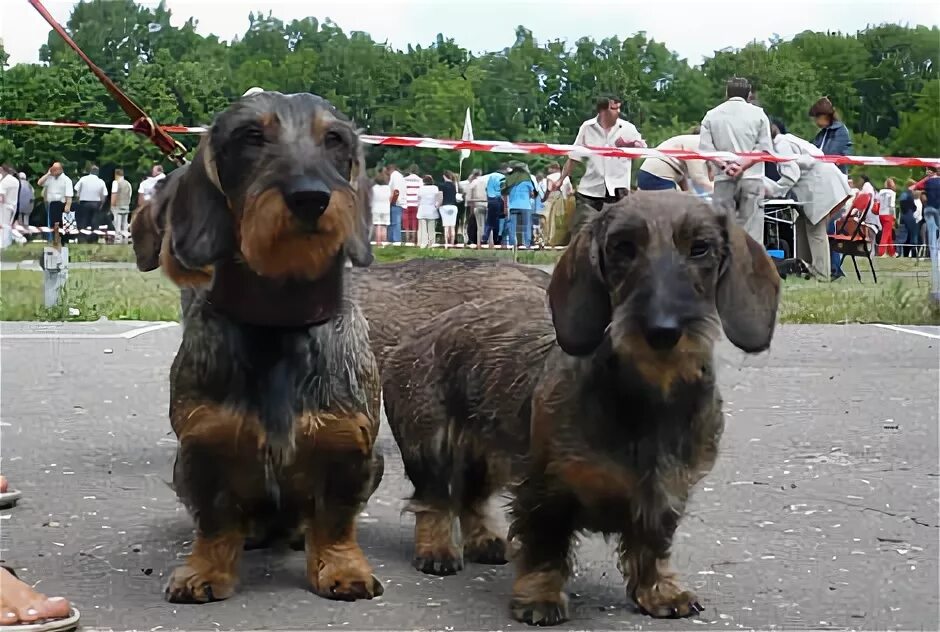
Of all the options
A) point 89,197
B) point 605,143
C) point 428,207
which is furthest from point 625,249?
point 89,197

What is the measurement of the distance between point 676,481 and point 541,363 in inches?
24.1

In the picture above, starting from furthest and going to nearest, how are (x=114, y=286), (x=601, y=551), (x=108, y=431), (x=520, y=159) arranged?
(x=520, y=159) → (x=114, y=286) → (x=108, y=431) → (x=601, y=551)

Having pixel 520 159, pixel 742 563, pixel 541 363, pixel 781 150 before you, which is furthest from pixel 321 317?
pixel 520 159

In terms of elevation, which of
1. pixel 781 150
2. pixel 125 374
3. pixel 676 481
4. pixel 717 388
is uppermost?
pixel 781 150

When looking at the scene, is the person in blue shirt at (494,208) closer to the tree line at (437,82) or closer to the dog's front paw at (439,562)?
the tree line at (437,82)

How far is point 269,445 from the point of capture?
13.3 feet

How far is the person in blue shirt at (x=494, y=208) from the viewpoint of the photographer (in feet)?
77.6

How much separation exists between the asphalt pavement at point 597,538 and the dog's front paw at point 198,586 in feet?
0.13

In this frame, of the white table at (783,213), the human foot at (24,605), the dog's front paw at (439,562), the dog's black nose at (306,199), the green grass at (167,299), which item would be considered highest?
the dog's black nose at (306,199)

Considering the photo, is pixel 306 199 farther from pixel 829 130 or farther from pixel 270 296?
pixel 829 130

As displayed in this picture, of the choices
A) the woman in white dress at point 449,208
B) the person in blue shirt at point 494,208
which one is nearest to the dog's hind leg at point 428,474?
the person in blue shirt at point 494,208

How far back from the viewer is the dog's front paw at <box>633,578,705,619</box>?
13.7 feet

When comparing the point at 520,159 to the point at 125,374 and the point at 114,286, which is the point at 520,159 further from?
the point at 125,374

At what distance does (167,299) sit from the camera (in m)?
16.5
